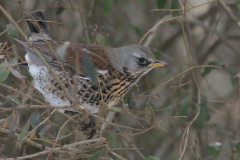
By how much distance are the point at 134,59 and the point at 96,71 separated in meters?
0.51

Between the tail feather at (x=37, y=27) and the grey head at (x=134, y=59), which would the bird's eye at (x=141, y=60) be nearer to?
the grey head at (x=134, y=59)

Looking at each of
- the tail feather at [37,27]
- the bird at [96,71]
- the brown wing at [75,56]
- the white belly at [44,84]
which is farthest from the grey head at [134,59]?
the tail feather at [37,27]

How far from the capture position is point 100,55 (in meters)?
3.29

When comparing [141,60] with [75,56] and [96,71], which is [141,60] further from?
[75,56]

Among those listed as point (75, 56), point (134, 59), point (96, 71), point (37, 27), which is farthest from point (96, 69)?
point (37, 27)

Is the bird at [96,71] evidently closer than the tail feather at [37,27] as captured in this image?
Yes

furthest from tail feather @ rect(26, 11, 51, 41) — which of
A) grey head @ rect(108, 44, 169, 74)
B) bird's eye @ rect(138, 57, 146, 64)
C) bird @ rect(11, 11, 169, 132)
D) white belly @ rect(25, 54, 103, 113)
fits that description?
bird's eye @ rect(138, 57, 146, 64)

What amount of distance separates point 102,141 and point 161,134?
8.29ft

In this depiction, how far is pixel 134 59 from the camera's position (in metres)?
3.31

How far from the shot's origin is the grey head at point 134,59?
323 cm

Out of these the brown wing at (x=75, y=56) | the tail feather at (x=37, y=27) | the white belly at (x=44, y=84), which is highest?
the tail feather at (x=37, y=27)

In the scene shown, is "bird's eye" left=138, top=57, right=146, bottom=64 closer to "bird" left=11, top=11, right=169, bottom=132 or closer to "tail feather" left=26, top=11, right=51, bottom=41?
"bird" left=11, top=11, right=169, bottom=132

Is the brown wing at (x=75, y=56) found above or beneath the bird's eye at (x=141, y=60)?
above

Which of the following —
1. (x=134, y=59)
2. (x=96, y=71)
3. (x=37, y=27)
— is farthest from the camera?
(x=134, y=59)
